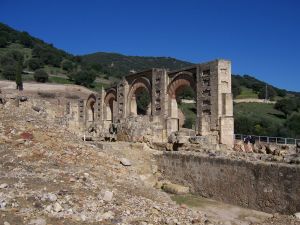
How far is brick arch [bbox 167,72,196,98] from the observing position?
20256 millimetres

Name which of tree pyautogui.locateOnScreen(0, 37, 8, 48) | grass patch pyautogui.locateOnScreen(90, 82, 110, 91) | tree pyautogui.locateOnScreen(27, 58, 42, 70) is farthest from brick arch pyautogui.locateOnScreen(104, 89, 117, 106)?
tree pyautogui.locateOnScreen(0, 37, 8, 48)

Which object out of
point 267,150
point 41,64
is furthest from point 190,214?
point 41,64

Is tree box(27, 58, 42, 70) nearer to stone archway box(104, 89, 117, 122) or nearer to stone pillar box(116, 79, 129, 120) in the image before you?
stone archway box(104, 89, 117, 122)

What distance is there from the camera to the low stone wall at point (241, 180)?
320 inches

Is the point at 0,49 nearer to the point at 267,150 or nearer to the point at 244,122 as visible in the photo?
the point at 244,122

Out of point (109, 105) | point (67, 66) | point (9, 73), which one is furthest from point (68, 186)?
point (67, 66)

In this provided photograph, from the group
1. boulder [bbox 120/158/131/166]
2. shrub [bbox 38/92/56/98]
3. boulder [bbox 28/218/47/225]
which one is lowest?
boulder [bbox 28/218/47/225]

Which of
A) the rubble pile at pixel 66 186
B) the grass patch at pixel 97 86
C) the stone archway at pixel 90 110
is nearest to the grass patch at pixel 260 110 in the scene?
the grass patch at pixel 97 86


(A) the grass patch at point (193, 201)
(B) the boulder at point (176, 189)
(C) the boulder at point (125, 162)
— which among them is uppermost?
(C) the boulder at point (125, 162)

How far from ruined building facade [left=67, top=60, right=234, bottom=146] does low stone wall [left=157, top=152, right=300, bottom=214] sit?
3397 millimetres

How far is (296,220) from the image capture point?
293 inches

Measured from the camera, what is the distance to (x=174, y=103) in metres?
21.9

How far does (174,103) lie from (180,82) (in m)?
1.37

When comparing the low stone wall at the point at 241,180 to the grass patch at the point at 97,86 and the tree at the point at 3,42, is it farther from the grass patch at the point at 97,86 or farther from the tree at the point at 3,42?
the tree at the point at 3,42
